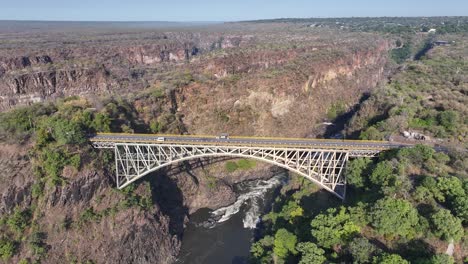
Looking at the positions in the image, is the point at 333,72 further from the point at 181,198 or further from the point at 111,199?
the point at 111,199

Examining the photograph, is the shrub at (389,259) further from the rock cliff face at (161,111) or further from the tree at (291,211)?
the rock cliff face at (161,111)

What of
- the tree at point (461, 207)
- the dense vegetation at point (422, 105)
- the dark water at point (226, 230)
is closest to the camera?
the tree at point (461, 207)

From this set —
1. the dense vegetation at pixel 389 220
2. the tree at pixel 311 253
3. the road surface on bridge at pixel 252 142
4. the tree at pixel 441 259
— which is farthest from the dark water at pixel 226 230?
the tree at pixel 441 259

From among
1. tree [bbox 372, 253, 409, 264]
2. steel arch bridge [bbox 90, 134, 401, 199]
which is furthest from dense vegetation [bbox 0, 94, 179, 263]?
tree [bbox 372, 253, 409, 264]

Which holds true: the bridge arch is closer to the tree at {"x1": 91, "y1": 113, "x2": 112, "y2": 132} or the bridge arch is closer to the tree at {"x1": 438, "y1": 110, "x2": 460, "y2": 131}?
the tree at {"x1": 91, "y1": 113, "x2": 112, "y2": 132}

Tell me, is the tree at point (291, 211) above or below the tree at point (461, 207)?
below

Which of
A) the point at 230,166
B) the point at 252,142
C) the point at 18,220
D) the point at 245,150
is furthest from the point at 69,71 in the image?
the point at 245,150
